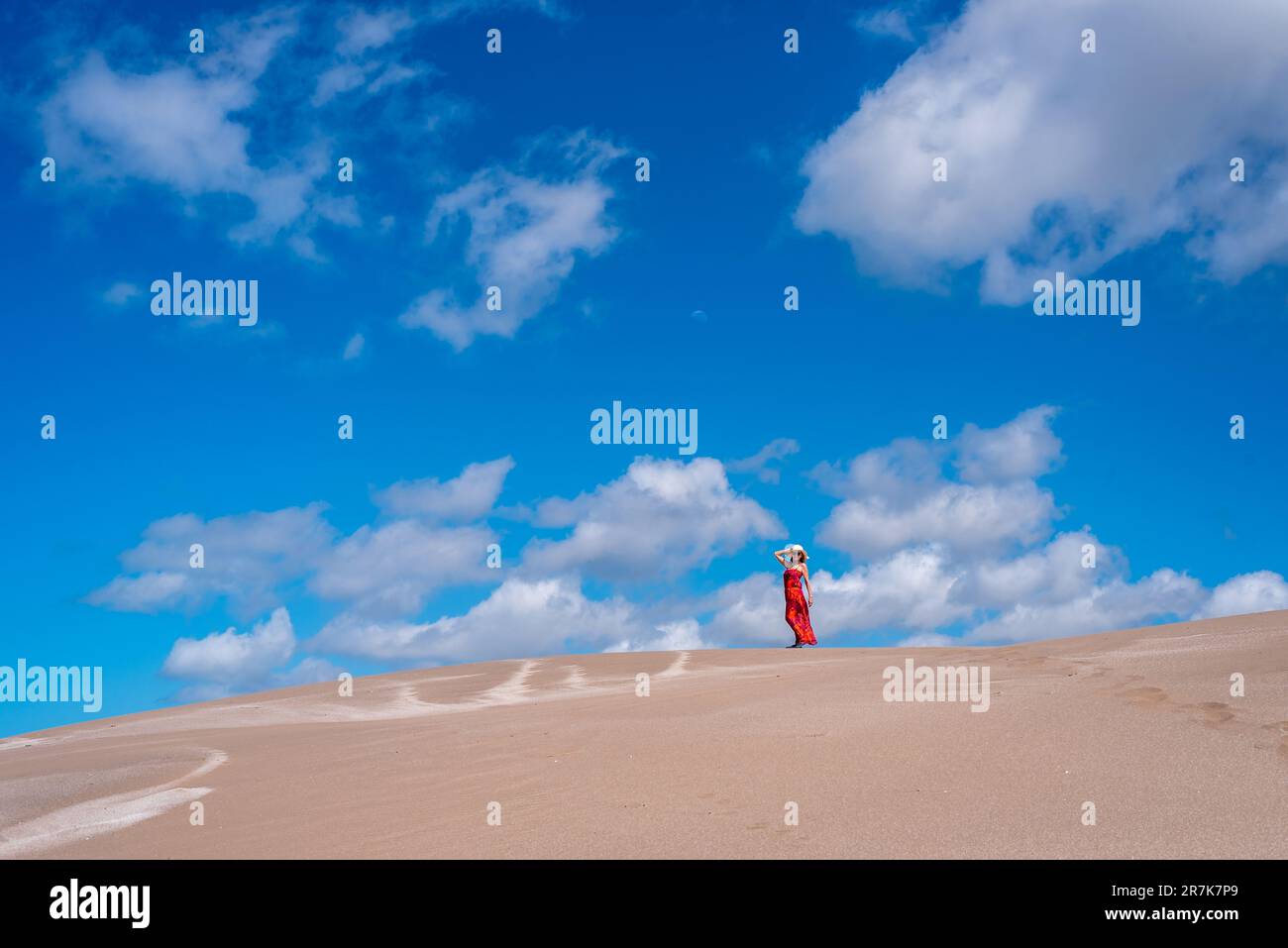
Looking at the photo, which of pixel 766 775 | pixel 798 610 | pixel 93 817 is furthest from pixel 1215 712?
pixel 798 610

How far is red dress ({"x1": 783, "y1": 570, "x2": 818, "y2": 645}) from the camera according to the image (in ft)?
84.9

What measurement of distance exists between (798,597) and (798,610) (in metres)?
0.35

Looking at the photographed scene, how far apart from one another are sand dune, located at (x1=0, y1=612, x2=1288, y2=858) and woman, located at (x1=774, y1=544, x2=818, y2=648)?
1087 cm

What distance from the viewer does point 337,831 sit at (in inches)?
309

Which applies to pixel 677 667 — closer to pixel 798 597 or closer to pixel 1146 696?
pixel 798 597

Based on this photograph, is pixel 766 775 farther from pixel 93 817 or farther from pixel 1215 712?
pixel 93 817

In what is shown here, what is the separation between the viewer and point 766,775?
826cm

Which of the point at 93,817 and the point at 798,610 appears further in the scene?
the point at 798,610

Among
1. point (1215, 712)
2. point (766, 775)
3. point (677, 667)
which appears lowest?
point (766, 775)

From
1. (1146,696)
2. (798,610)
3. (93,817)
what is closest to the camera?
(93,817)

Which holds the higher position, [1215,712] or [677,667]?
[677,667]

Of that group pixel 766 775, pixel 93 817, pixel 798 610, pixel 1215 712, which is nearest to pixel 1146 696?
pixel 1215 712

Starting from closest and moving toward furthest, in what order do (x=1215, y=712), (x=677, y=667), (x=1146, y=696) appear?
1. (x=1215, y=712)
2. (x=1146, y=696)
3. (x=677, y=667)

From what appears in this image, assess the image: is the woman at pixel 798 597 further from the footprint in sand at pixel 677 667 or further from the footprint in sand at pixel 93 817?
the footprint in sand at pixel 93 817
